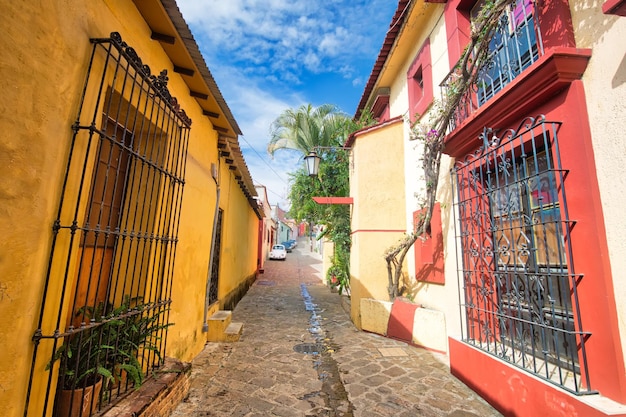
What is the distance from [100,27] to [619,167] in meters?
4.15

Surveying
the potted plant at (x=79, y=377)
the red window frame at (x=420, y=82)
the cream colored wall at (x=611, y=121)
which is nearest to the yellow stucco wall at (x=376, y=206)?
the red window frame at (x=420, y=82)

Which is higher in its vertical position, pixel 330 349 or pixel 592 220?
pixel 592 220

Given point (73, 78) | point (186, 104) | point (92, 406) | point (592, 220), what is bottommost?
point (92, 406)

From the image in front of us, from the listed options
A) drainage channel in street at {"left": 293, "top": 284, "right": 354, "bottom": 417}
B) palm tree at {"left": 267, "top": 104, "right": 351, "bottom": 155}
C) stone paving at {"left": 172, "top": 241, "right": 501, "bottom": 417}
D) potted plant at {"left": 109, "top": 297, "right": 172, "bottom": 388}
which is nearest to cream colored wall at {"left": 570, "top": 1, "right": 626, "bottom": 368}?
stone paving at {"left": 172, "top": 241, "right": 501, "bottom": 417}

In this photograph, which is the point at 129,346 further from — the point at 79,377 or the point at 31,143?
the point at 31,143

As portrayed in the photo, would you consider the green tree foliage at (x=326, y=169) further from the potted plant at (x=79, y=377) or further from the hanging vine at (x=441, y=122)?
the potted plant at (x=79, y=377)

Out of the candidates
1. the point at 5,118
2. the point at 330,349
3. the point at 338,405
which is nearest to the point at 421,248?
the point at 330,349

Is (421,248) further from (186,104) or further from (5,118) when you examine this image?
(5,118)

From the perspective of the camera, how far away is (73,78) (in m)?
2.02

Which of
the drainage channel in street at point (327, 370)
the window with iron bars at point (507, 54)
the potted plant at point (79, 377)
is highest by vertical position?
the window with iron bars at point (507, 54)

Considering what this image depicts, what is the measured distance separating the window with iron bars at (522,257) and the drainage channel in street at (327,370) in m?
1.77

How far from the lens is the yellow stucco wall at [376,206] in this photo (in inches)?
256

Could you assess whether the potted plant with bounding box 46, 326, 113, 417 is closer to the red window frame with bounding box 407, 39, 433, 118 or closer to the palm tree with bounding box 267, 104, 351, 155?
the red window frame with bounding box 407, 39, 433, 118

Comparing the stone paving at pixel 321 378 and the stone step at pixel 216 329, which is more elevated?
the stone step at pixel 216 329
